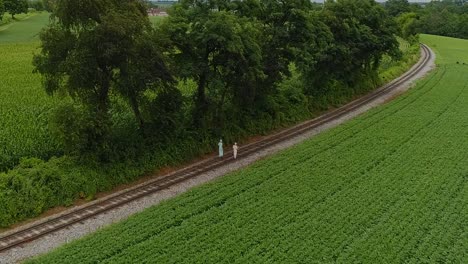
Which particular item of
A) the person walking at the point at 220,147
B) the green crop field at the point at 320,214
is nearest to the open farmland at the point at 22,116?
the green crop field at the point at 320,214

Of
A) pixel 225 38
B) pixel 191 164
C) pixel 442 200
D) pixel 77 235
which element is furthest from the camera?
pixel 191 164

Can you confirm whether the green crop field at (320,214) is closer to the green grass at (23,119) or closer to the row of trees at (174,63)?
the row of trees at (174,63)

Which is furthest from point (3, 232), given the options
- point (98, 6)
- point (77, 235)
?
point (98, 6)

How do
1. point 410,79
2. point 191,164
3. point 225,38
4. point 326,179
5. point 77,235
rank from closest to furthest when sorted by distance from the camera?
point 77,235 < point 326,179 < point 225,38 < point 191,164 < point 410,79

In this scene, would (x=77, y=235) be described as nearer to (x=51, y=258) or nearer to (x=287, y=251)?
(x=51, y=258)

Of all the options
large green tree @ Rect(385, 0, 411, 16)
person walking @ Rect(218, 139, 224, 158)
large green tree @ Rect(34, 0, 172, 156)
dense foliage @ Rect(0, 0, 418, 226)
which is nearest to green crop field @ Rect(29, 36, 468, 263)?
person walking @ Rect(218, 139, 224, 158)

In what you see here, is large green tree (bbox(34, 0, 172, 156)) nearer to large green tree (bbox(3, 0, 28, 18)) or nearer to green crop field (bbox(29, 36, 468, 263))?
green crop field (bbox(29, 36, 468, 263))

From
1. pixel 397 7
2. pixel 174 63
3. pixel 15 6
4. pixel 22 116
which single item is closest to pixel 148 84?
pixel 174 63
